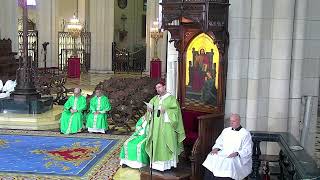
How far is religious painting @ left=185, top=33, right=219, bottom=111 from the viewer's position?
28.6 ft

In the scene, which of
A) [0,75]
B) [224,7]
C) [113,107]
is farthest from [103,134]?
[0,75]

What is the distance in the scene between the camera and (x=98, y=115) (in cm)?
1220

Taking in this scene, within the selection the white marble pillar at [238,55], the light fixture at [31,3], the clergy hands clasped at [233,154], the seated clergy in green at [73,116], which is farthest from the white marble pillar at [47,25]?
the clergy hands clasped at [233,154]

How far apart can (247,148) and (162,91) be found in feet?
5.68

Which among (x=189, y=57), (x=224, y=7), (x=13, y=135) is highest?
(x=224, y=7)

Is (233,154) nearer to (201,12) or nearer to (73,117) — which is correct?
(201,12)

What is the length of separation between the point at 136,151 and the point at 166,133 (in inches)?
36.9

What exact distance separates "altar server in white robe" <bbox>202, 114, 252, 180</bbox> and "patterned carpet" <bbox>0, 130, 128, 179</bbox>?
2.07 meters

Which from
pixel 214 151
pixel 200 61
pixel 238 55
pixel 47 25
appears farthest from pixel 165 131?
pixel 47 25

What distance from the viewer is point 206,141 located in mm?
7773

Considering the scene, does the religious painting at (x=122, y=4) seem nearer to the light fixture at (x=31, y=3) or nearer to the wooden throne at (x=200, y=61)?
the light fixture at (x=31, y=3)

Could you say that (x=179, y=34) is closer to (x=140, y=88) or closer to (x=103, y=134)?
(x=103, y=134)

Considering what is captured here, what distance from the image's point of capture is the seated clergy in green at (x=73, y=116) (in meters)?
12.2

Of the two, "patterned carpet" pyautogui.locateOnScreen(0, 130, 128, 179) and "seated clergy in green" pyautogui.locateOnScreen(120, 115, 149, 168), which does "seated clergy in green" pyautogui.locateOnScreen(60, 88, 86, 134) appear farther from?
"seated clergy in green" pyautogui.locateOnScreen(120, 115, 149, 168)
